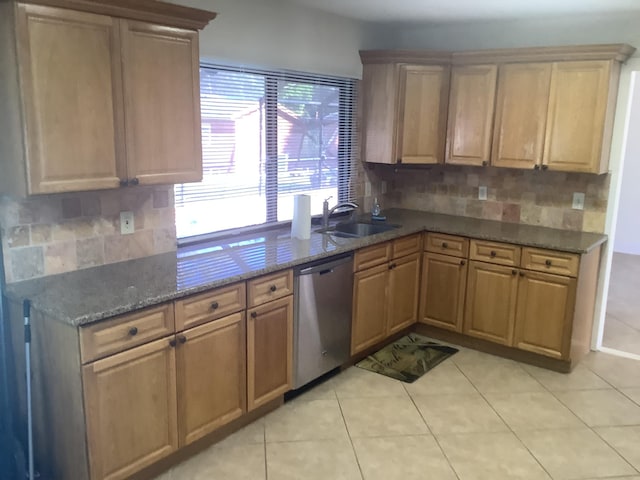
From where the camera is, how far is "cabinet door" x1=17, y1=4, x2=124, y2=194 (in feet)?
7.25

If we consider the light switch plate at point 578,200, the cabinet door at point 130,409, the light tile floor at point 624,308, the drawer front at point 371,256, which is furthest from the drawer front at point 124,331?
the light tile floor at point 624,308

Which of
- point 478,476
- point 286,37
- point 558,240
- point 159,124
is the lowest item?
point 478,476

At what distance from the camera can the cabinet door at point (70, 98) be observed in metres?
2.21

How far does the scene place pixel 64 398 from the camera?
2.34 meters

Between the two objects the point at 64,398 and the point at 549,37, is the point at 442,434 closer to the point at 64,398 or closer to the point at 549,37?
the point at 64,398

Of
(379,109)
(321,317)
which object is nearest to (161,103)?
(321,317)

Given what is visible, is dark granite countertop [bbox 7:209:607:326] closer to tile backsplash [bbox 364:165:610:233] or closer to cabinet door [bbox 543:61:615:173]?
tile backsplash [bbox 364:165:610:233]

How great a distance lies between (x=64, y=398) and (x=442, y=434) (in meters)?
1.97

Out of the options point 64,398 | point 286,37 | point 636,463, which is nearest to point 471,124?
point 286,37

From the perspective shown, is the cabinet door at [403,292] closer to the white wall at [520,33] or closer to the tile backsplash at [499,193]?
the tile backsplash at [499,193]

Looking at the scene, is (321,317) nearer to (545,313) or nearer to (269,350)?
(269,350)

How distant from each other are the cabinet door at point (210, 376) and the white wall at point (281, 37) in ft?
5.41

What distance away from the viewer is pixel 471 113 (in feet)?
14.0

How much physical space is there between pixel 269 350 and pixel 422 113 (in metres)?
2.36
